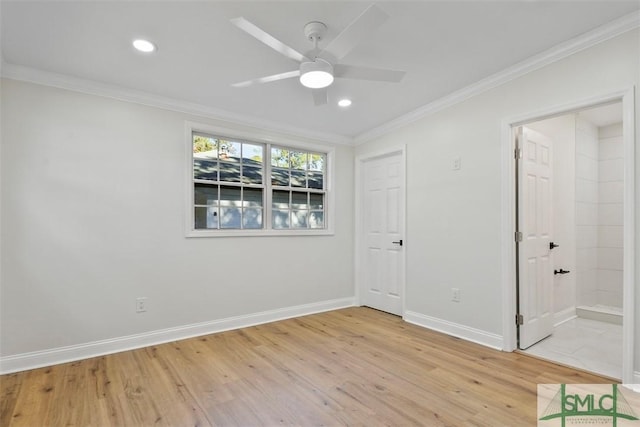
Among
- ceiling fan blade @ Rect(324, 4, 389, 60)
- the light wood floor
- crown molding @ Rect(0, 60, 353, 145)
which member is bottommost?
the light wood floor

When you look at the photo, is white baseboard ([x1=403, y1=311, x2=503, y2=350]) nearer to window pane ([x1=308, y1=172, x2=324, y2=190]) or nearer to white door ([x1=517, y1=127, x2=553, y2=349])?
white door ([x1=517, y1=127, x2=553, y2=349])

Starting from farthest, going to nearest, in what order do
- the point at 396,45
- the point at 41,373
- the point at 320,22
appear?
the point at 41,373 → the point at 396,45 → the point at 320,22

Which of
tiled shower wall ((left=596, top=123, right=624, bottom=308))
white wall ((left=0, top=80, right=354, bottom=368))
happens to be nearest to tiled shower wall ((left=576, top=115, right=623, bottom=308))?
tiled shower wall ((left=596, top=123, right=624, bottom=308))

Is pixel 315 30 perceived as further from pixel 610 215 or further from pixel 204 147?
pixel 610 215

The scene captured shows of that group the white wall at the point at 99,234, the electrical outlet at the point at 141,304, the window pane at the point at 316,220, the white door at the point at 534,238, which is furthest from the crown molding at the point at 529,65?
the electrical outlet at the point at 141,304

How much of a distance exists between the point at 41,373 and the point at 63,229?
1.16m

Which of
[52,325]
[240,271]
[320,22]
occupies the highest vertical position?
[320,22]

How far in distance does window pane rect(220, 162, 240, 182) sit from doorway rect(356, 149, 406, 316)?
175 centimetres

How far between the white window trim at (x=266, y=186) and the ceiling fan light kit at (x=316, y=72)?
5.93ft

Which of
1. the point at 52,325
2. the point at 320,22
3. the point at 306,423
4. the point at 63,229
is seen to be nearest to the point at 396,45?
the point at 320,22

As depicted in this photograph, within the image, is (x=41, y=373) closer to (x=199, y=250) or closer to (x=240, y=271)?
(x=199, y=250)

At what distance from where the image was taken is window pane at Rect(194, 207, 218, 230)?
347cm

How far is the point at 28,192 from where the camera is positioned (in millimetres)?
2607

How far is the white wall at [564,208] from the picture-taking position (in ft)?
11.7
